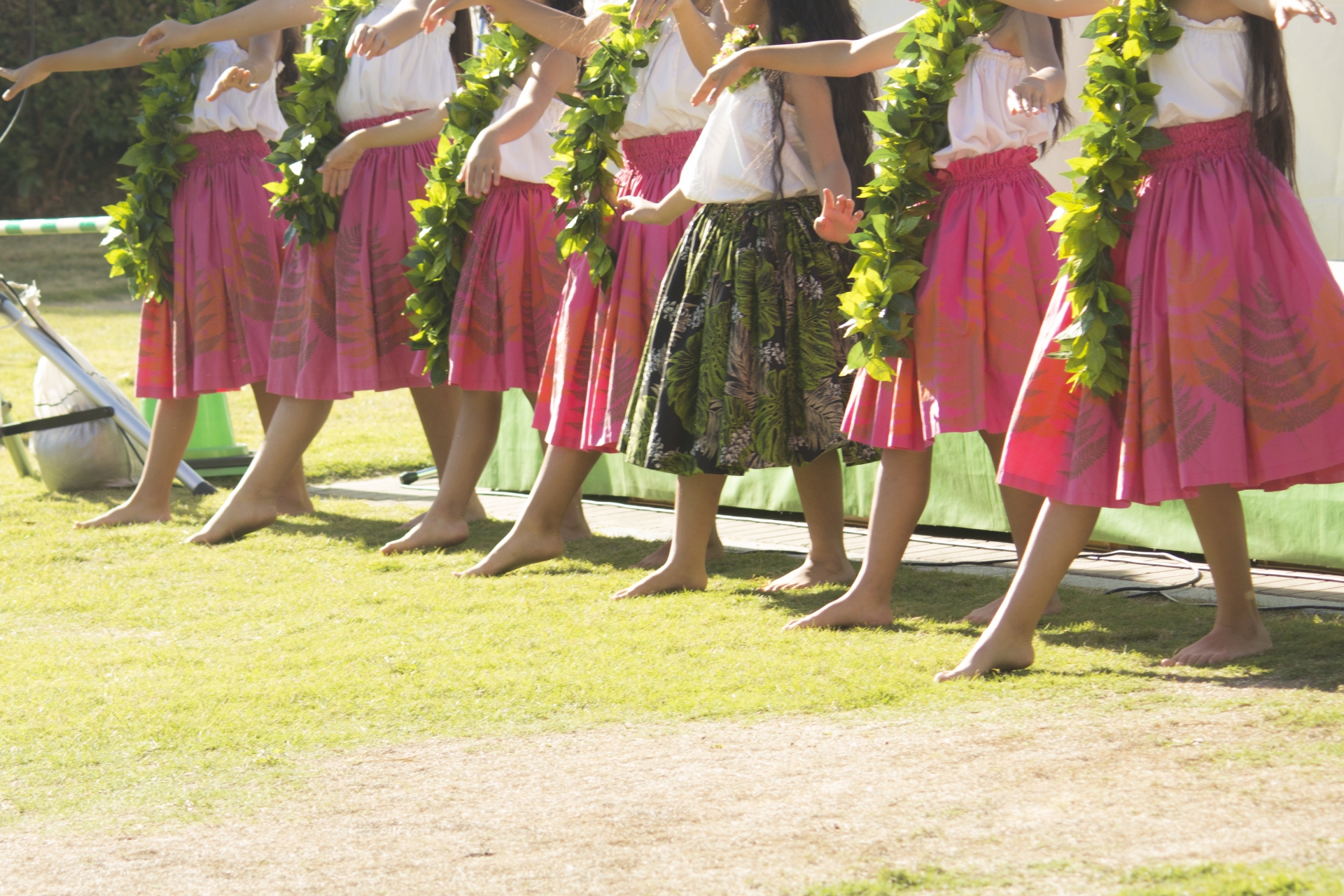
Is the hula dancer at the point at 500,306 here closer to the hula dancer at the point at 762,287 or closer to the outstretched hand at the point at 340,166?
the outstretched hand at the point at 340,166

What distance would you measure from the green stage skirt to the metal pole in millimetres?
2579

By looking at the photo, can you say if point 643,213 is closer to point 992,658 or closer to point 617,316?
point 617,316

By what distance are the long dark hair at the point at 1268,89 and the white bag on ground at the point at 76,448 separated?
429cm

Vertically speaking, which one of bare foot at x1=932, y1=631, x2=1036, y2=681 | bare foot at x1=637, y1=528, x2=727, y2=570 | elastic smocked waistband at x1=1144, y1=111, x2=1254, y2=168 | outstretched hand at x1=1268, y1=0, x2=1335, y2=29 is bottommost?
bare foot at x1=932, y1=631, x2=1036, y2=681

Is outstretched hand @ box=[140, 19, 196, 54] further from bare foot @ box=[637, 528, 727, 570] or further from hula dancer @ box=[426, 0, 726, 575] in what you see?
bare foot @ box=[637, 528, 727, 570]

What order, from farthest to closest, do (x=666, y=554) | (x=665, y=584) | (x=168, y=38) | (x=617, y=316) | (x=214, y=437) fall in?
(x=214, y=437) < (x=168, y=38) < (x=666, y=554) < (x=617, y=316) < (x=665, y=584)

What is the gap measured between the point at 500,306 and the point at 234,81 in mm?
1080

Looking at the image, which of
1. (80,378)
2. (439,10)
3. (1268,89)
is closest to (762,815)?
(1268,89)

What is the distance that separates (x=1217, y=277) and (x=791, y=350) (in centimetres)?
111

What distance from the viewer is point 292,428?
477 centimetres

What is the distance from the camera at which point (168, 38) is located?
4.86m

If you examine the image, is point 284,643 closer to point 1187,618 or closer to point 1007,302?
point 1007,302

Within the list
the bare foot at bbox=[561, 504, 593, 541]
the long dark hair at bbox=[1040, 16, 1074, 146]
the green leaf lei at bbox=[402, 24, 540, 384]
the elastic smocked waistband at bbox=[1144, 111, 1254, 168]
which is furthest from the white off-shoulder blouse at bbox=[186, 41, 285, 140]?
the elastic smocked waistband at bbox=[1144, 111, 1254, 168]

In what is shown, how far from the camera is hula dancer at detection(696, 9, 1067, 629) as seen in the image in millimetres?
3273
